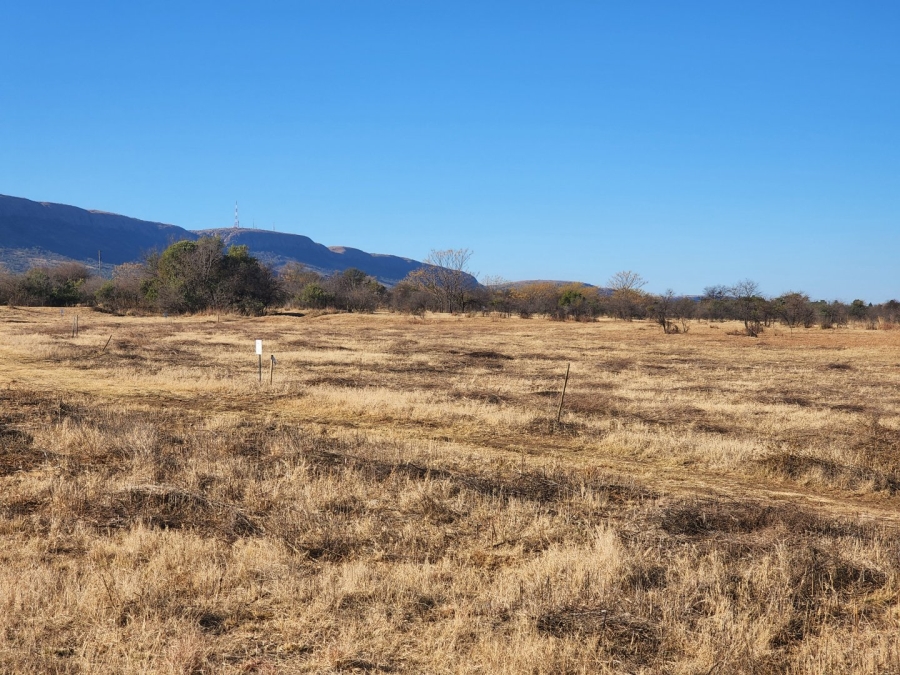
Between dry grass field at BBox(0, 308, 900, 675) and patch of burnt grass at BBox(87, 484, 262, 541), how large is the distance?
37 mm

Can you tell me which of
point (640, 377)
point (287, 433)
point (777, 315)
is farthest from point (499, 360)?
point (777, 315)

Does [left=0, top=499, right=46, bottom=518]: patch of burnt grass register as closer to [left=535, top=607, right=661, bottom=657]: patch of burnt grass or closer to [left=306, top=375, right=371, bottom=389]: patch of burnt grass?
[left=535, top=607, right=661, bottom=657]: patch of burnt grass

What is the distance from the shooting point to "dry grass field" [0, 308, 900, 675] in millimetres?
5371

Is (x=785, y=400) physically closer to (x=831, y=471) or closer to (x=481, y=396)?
(x=481, y=396)

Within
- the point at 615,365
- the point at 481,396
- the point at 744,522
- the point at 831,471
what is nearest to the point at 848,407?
the point at 831,471

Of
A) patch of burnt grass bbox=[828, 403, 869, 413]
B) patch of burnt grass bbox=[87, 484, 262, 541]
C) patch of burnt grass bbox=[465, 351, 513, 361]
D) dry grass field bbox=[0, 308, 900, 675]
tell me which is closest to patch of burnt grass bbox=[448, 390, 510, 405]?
dry grass field bbox=[0, 308, 900, 675]

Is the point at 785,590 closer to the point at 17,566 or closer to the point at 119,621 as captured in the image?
the point at 119,621

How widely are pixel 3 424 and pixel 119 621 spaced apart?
9508mm

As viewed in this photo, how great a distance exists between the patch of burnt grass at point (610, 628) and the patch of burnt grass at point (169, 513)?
141 inches

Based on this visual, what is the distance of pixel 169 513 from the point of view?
8.50 m

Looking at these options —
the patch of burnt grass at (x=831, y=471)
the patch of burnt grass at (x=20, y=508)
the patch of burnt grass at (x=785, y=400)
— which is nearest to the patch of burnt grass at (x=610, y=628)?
the patch of burnt grass at (x=20, y=508)

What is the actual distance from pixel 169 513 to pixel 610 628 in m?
5.25

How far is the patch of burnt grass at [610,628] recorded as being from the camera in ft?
18.0

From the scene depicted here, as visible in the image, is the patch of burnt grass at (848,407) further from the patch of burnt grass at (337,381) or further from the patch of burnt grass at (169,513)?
the patch of burnt grass at (169,513)
